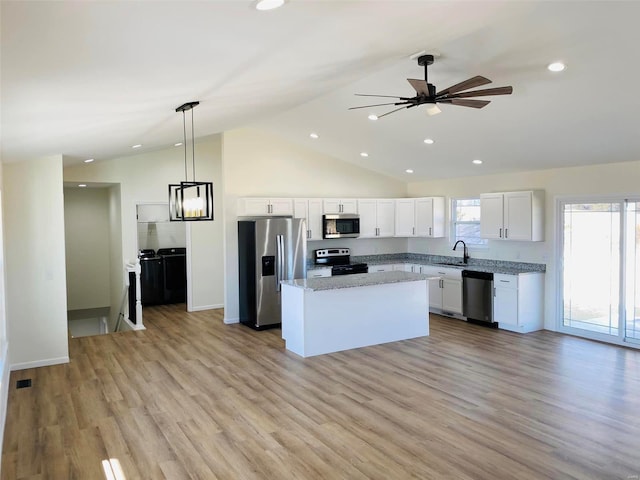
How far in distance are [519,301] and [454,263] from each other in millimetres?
1677

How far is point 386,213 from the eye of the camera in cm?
929

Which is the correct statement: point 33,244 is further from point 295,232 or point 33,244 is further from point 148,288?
point 148,288

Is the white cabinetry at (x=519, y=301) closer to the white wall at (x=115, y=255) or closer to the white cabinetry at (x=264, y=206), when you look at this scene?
the white cabinetry at (x=264, y=206)

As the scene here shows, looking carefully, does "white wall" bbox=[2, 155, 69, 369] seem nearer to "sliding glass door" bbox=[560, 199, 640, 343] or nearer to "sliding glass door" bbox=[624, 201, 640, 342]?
"sliding glass door" bbox=[560, 199, 640, 343]

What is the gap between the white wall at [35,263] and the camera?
5.55 m

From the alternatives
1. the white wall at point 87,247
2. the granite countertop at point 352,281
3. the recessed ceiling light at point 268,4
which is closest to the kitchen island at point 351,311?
the granite countertop at point 352,281

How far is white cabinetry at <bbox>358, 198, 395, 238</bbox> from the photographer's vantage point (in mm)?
9025

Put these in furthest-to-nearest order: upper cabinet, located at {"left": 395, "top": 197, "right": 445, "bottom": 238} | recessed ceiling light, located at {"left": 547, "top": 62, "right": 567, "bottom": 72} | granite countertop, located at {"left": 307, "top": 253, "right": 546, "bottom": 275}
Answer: upper cabinet, located at {"left": 395, "top": 197, "right": 445, "bottom": 238}, granite countertop, located at {"left": 307, "top": 253, "right": 546, "bottom": 275}, recessed ceiling light, located at {"left": 547, "top": 62, "right": 567, "bottom": 72}

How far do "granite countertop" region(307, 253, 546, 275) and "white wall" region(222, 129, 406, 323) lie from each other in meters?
0.42

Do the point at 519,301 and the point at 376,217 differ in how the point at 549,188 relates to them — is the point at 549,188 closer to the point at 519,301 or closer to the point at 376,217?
the point at 519,301

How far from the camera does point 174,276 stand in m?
10.2

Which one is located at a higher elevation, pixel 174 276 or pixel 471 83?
pixel 471 83

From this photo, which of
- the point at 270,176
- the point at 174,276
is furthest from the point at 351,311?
the point at 174,276

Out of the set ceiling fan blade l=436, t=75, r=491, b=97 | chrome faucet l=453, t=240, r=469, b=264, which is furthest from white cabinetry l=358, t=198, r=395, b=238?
ceiling fan blade l=436, t=75, r=491, b=97
